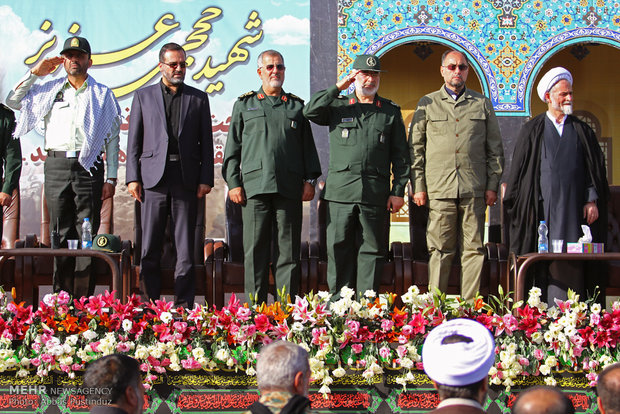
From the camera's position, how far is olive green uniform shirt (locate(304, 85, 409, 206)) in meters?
5.41

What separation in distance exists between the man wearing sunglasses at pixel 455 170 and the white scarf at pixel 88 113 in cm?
198

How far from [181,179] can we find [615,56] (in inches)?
326

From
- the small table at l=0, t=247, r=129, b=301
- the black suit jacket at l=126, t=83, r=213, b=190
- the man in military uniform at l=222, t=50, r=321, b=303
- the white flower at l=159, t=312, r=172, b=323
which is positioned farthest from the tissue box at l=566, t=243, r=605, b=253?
the small table at l=0, t=247, r=129, b=301

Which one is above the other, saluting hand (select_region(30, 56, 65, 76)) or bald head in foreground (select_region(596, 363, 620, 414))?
saluting hand (select_region(30, 56, 65, 76))

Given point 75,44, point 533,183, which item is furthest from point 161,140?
point 533,183

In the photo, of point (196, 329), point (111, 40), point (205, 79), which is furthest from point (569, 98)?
point (111, 40)

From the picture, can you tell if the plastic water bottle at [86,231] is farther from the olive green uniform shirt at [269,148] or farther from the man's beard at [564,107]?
the man's beard at [564,107]

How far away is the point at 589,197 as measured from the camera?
18.0 feet

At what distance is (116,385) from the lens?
9.13ft

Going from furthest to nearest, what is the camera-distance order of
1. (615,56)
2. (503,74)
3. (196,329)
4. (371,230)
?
(615,56) < (503,74) < (371,230) < (196,329)

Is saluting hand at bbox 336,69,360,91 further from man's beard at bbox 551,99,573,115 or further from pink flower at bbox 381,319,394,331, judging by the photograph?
pink flower at bbox 381,319,394,331

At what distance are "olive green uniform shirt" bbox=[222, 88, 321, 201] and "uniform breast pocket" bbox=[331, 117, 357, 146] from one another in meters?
0.18

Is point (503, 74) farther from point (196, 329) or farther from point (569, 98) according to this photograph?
point (196, 329)

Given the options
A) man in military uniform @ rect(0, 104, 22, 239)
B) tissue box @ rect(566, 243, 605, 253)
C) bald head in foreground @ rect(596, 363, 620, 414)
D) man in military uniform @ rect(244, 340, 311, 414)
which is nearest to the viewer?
man in military uniform @ rect(244, 340, 311, 414)
